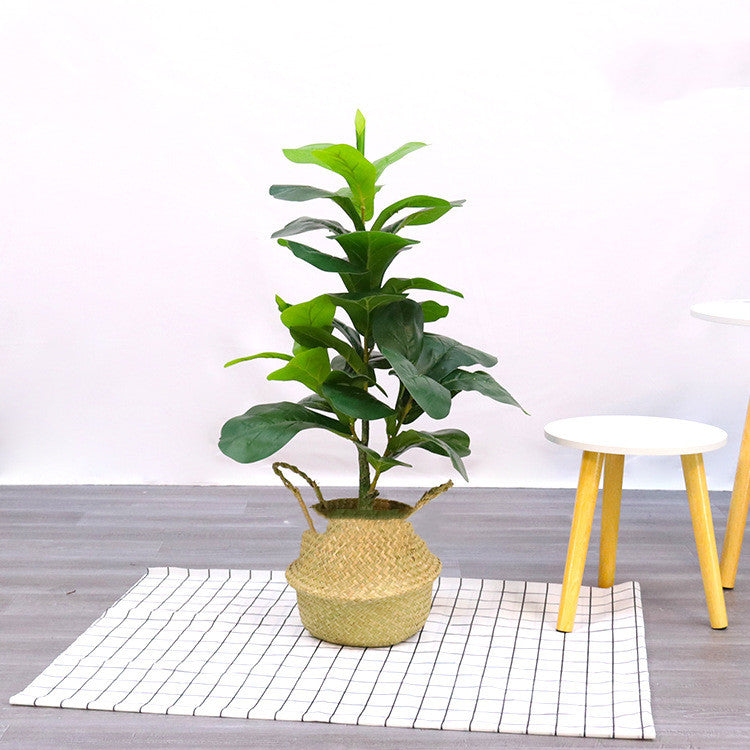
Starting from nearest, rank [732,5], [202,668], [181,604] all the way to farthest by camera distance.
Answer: [202,668] → [181,604] → [732,5]

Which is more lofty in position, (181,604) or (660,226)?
(660,226)

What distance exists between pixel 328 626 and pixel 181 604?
0.36m

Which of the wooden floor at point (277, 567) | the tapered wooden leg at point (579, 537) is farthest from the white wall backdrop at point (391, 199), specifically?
the tapered wooden leg at point (579, 537)

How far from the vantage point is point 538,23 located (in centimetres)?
283

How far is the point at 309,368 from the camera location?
174cm

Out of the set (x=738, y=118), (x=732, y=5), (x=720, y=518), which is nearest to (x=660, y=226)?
(x=738, y=118)

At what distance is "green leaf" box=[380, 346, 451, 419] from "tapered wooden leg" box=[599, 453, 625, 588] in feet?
1.84

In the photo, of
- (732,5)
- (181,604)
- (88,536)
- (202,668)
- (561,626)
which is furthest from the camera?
(732,5)

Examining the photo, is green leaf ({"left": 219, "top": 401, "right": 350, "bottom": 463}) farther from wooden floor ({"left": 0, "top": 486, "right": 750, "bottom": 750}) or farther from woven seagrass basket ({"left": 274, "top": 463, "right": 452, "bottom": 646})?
wooden floor ({"left": 0, "top": 486, "right": 750, "bottom": 750})

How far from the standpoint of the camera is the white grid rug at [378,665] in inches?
62.7

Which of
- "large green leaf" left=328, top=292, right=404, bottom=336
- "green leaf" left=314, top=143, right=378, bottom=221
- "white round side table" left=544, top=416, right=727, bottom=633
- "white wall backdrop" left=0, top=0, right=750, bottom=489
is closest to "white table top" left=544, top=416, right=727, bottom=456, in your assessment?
"white round side table" left=544, top=416, right=727, bottom=633

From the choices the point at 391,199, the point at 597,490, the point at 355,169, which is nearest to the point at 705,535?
the point at 597,490

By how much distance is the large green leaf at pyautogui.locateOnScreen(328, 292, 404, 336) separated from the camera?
68.2 inches

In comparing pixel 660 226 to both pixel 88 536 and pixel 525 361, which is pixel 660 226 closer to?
pixel 525 361
